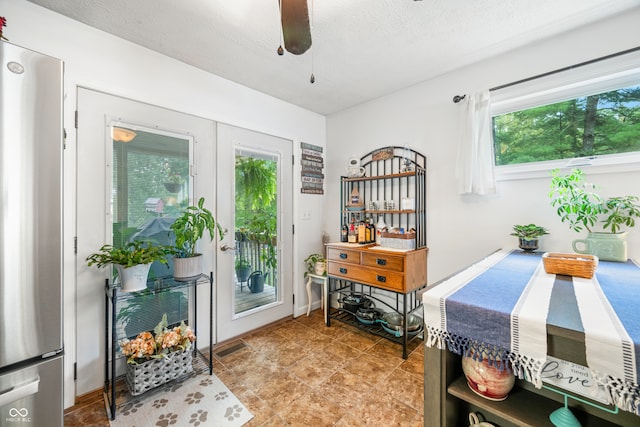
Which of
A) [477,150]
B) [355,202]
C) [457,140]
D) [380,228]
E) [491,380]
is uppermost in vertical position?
[457,140]

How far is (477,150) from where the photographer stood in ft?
6.72

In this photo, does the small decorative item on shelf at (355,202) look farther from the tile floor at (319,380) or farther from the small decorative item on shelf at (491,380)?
the small decorative item on shelf at (491,380)

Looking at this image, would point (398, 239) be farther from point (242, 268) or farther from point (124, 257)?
point (124, 257)

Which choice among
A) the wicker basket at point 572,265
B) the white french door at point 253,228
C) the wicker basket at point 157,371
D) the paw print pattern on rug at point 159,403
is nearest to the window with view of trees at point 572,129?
the wicker basket at point 572,265

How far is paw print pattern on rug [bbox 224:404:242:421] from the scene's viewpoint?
4.92 ft

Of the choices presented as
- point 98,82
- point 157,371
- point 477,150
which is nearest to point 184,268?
point 157,371

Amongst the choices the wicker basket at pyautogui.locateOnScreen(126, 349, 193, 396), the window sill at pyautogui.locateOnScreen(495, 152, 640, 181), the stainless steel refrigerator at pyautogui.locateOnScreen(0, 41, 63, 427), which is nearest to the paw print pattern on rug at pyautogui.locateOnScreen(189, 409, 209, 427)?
the wicker basket at pyautogui.locateOnScreen(126, 349, 193, 396)

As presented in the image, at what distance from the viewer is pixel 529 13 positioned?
1578mm

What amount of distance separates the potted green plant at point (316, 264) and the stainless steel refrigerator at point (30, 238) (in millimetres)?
Answer: 2161

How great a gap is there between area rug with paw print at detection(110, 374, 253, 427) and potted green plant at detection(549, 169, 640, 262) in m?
2.30

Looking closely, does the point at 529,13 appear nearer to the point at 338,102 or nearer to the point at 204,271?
the point at 338,102

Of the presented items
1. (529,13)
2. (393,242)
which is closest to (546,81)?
(529,13)

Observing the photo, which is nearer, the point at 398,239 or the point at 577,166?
the point at 577,166

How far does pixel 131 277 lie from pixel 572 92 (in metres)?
3.23
